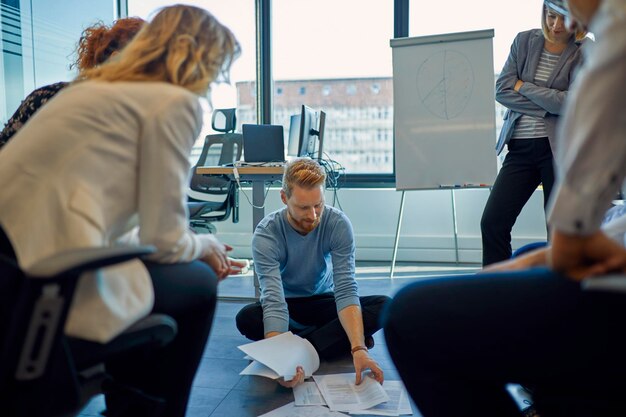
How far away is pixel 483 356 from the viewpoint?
709mm

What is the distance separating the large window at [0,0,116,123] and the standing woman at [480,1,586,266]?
2.23 m

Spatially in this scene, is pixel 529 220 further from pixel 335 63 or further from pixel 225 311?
pixel 225 311

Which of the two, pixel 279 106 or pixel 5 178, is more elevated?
pixel 279 106

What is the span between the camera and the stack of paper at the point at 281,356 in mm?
1654

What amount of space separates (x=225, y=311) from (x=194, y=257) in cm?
185

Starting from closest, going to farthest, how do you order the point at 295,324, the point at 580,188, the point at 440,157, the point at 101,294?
1. the point at 580,188
2. the point at 101,294
3. the point at 295,324
4. the point at 440,157

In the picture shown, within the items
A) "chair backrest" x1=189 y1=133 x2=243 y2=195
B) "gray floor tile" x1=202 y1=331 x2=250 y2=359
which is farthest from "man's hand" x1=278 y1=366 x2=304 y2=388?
"chair backrest" x1=189 y1=133 x2=243 y2=195

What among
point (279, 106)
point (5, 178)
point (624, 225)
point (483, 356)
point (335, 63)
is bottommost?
point (483, 356)

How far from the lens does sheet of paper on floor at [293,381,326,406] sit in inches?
62.1

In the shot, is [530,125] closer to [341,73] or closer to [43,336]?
[43,336]

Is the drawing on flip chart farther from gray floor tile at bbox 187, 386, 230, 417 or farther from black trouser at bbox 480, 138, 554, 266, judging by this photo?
gray floor tile at bbox 187, 386, 230, 417

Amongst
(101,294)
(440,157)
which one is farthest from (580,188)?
(440,157)

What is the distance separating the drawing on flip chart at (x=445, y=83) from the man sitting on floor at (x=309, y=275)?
1.65 metres

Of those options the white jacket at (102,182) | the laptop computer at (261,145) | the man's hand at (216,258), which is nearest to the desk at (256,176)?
the laptop computer at (261,145)
